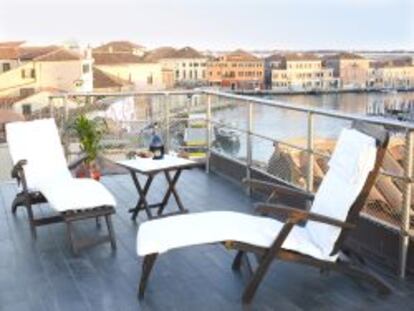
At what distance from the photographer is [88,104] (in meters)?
7.05

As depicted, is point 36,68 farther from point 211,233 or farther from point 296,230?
point 211,233

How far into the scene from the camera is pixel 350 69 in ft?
44.2

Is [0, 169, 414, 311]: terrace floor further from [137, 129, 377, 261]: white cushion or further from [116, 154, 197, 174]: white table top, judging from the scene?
[116, 154, 197, 174]: white table top

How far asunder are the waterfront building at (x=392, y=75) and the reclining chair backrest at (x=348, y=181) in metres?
8.45

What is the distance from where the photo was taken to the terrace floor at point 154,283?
3.33 meters

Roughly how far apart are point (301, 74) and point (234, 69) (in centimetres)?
150

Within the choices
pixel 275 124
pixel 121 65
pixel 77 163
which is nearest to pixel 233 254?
pixel 275 124

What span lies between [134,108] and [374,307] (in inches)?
200

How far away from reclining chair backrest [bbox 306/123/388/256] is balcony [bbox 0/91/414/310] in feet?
0.90

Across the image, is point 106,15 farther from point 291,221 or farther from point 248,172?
point 291,221

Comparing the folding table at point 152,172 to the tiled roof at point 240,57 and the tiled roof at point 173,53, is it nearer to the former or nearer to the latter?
the tiled roof at point 240,57

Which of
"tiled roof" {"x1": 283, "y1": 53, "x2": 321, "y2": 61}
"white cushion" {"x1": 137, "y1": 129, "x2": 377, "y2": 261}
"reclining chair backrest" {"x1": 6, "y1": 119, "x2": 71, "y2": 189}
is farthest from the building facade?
"white cushion" {"x1": 137, "y1": 129, "x2": 377, "y2": 261}

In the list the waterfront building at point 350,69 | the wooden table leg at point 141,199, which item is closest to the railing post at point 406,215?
the wooden table leg at point 141,199

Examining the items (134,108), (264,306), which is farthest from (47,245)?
(134,108)
